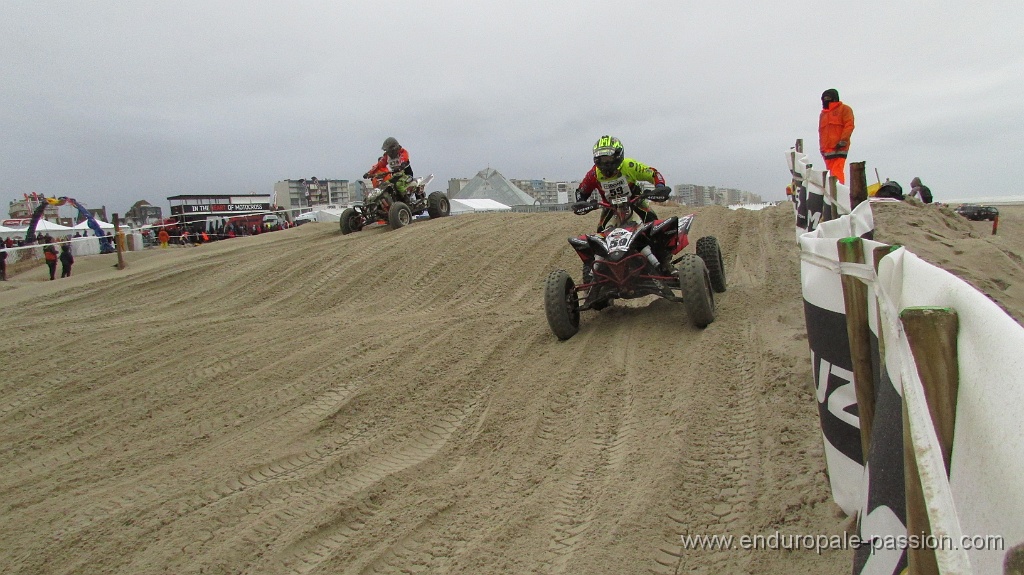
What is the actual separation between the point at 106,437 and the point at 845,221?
5.27 metres

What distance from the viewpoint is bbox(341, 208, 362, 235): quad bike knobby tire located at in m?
13.8

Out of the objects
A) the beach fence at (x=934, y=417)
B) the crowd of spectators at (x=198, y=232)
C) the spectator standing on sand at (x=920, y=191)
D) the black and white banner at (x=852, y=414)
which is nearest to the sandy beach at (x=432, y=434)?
the black and white banner at (x=852, y=414)

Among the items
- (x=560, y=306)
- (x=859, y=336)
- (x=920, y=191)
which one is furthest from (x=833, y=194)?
(x=920, y=191)

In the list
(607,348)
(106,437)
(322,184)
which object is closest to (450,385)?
(607,348)

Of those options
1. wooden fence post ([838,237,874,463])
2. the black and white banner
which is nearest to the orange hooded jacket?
the black and white banner

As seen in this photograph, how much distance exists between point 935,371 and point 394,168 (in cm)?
1357

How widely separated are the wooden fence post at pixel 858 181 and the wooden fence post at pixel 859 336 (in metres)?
1.76

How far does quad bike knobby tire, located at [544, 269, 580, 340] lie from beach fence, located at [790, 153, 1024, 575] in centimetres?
379

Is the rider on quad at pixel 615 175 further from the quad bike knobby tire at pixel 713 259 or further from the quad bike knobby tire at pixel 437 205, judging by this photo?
the quad bike knobby tire at pixel 437 205

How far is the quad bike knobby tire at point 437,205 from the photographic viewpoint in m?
14.6

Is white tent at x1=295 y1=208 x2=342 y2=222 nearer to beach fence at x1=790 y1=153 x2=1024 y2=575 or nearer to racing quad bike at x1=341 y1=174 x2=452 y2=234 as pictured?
racing quad bike at x1=341 y1=174 x2=452 y2=234

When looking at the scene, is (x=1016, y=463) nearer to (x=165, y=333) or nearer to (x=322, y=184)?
(x=165, y=333)

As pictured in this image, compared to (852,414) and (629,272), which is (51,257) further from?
(852,414)

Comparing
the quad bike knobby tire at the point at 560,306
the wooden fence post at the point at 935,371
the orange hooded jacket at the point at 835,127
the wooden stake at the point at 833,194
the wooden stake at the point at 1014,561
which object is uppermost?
the orange hooded jacket at the point at 835,127
